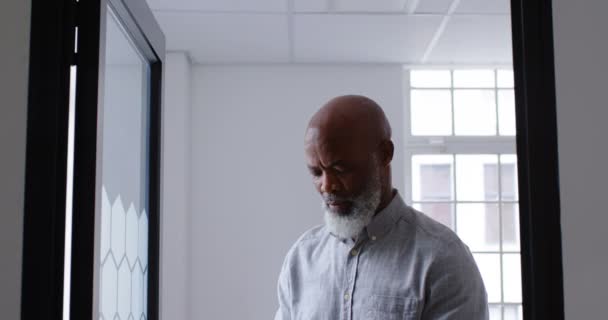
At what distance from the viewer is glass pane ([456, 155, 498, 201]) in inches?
149

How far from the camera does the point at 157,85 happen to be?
166 centimetres

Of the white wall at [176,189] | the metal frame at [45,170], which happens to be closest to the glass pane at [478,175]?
the white wall at [176,189]

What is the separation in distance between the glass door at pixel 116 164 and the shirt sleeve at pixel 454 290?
0.63 metres

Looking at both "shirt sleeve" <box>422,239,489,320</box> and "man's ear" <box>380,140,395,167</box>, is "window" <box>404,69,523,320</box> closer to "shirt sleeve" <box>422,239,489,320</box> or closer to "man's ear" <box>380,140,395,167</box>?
"man's ear" <box>380,140,395,167</box>

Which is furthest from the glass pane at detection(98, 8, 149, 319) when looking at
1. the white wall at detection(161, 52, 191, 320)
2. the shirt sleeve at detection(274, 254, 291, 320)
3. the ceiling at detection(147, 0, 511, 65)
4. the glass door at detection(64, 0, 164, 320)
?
the white wall at detection(161, 52, 191, 320)

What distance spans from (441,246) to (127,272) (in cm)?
67

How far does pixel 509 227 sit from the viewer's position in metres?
3.79

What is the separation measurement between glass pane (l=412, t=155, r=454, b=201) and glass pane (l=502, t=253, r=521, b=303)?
465mm

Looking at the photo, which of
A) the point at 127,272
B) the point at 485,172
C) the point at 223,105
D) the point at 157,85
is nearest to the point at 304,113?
the point at 223,105

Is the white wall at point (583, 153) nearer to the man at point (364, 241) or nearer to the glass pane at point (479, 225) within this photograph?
the man at point (364, 241)

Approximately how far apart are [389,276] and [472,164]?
99.1 inches

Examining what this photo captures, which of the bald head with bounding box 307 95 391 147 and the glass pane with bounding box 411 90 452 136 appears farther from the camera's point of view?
the glass pane with bounding box 411 90 452 136

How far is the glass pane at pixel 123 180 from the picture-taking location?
1312 millimetres

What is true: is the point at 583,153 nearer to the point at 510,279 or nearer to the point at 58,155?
the point at 58,155
